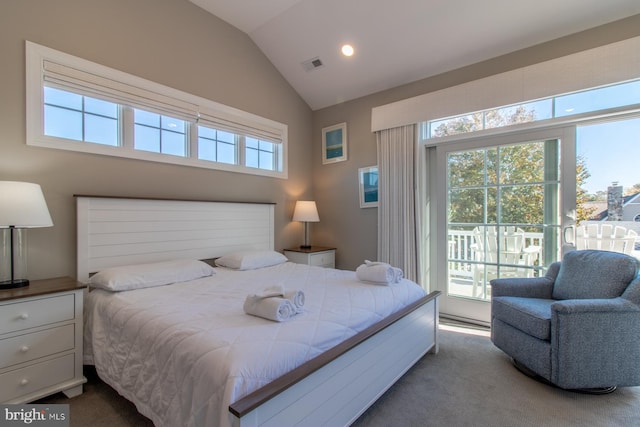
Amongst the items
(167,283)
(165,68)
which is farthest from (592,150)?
(165,68)

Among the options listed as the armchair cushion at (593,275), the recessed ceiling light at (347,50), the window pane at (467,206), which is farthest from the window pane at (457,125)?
the armchair cushion at (593,275)

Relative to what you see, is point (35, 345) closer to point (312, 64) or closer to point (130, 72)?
point (130, 72)

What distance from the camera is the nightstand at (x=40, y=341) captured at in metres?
1.72

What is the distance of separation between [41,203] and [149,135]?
1103 millimetres

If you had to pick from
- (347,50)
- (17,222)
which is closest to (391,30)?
(347,50)

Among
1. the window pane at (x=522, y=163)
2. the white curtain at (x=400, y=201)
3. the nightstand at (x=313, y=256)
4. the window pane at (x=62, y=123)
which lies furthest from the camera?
the nightstand at (x=313, y=256)

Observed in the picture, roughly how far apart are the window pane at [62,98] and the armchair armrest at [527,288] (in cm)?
374

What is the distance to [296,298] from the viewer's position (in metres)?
1.67

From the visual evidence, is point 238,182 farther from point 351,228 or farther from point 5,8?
point 5,8

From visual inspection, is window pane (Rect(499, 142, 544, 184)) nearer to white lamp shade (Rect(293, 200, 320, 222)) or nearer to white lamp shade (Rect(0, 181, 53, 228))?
white lamp shade (Rect(293, 200, 320, 222))

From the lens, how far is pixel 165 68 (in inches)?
115

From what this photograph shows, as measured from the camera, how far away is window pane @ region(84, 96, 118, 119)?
2.50m

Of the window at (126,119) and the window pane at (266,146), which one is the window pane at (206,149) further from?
the window pane at (266,146)

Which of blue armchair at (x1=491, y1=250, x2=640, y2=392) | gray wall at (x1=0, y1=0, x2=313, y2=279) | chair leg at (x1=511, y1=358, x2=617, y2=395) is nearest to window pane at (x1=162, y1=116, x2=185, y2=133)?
gray wall at (x1=0, y1=0, x2=313, y2=279)
